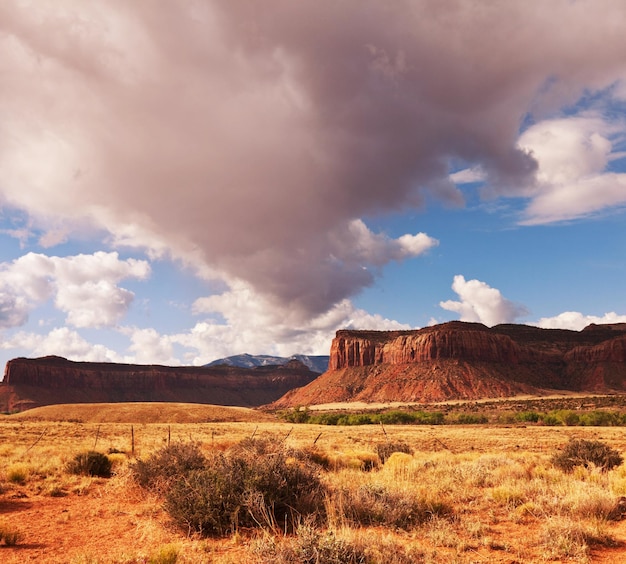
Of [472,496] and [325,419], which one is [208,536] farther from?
[325,419]

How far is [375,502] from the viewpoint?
9859 millimetres

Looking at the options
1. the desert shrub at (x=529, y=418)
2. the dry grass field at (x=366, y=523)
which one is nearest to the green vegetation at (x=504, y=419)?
the desert shrub at (x=529, y=418)

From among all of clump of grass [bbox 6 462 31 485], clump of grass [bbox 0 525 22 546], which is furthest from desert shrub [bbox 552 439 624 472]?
clump of grass [bbox 6 462 31 485]

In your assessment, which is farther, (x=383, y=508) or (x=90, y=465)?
(x=90, y=465)

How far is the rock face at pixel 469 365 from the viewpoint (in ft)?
427

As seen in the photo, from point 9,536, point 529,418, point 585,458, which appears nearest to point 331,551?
point 9,536

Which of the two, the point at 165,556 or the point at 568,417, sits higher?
the point at 165,556

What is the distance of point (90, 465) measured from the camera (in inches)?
674

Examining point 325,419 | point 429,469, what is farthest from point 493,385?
point 429,469

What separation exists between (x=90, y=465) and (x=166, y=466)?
5.71 meters

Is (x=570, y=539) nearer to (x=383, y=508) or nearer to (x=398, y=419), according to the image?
(x=383, y=508)

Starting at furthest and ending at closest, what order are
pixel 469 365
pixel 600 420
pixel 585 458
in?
1. pixel 469 365
2. pixel 600 420
3. pixel 585 458

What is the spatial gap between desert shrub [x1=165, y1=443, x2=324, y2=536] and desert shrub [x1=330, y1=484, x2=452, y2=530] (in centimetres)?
67

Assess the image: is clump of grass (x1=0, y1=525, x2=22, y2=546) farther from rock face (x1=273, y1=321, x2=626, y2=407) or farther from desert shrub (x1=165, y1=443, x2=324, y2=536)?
rock face (x1=273, y1=321, x2=626, y2=407)
